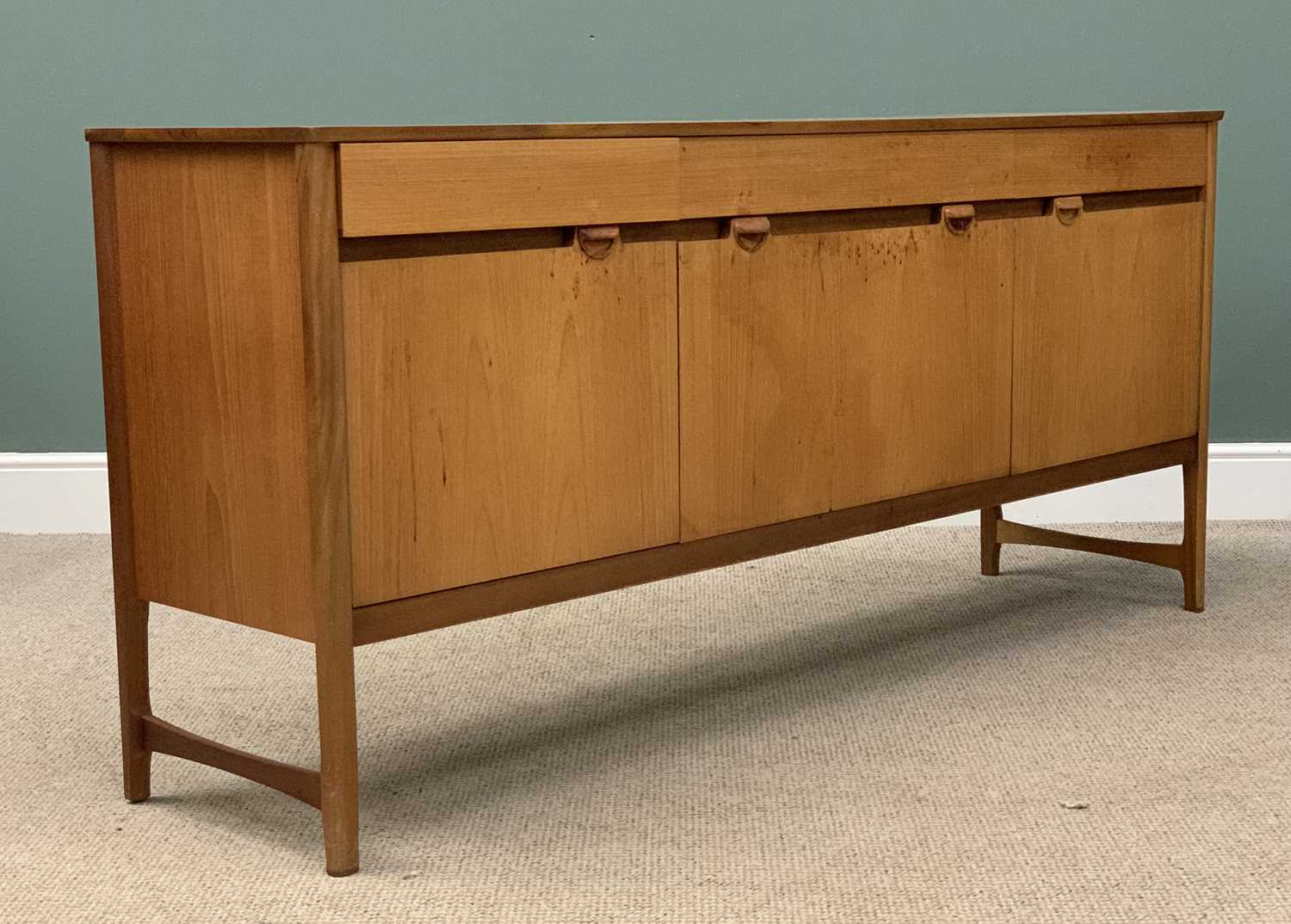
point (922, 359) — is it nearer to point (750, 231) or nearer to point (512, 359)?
point (750, 231)

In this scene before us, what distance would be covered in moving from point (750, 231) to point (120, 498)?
0.84 meters

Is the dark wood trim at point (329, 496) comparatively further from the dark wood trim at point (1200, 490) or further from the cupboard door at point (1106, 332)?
the dark wood trim at point (1200, 490)

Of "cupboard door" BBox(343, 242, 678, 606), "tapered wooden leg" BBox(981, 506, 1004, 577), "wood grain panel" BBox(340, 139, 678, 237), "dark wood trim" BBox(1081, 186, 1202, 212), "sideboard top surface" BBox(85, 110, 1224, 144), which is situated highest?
"sideboard top surface" BBox(85, 110, 1224, 144)

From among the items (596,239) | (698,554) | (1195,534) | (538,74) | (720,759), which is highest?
(538,74)

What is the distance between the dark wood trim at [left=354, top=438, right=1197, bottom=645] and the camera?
1922 millimetres

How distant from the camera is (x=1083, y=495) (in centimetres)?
379

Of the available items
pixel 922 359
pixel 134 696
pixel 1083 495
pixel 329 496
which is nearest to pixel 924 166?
pixel 922 359

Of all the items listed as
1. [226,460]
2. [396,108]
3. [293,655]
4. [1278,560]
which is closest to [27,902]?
[226,460]

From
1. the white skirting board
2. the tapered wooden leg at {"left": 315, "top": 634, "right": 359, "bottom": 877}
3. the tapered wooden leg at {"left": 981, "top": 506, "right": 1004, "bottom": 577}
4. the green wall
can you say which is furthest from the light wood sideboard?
the white skirting board

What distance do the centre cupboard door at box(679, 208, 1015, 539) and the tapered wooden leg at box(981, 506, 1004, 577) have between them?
71 centimetres

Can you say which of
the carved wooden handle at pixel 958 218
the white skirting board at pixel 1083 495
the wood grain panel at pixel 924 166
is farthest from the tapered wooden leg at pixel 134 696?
the white skirting board at pixel 1083 495

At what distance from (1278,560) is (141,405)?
2319 millimetres

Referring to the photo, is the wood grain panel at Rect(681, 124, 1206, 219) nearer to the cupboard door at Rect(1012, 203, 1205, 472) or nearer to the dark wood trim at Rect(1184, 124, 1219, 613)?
the cupboard door at Rect(1012, 203, 1205, 472)

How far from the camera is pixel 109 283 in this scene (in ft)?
6.71
